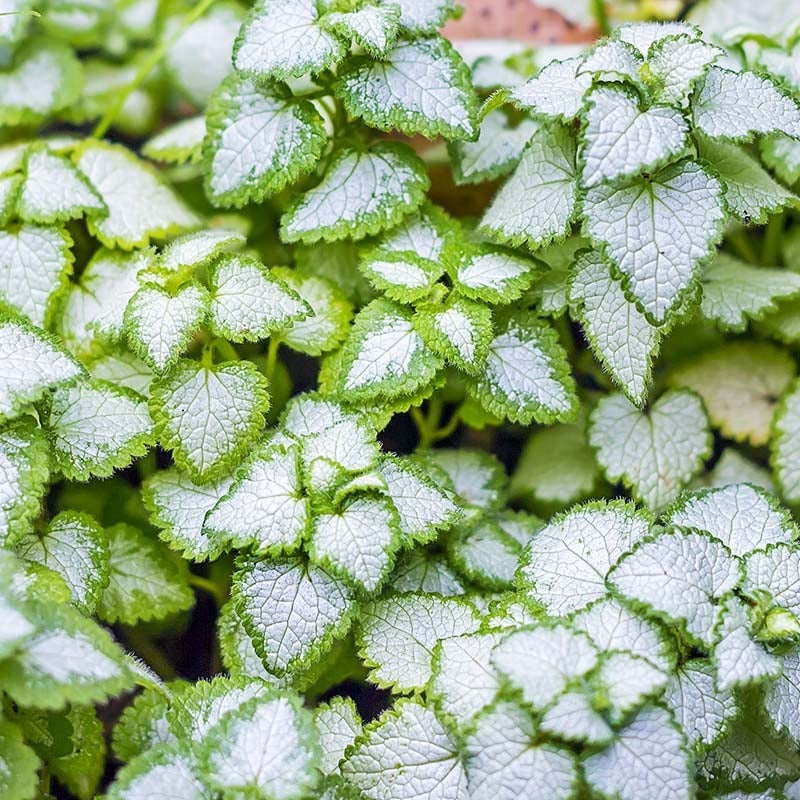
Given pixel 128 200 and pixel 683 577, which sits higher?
pixel 128 200

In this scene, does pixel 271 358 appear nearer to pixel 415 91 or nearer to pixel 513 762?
pixel 415 91

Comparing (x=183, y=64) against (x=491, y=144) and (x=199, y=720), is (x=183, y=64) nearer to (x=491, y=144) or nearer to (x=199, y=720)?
(x=491, y=144)

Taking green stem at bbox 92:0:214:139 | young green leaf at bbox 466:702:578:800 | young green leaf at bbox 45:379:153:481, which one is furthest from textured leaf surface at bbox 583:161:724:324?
green stem at bbox 92:0:214:139

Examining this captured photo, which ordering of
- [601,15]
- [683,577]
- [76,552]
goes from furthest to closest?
1. [601,15]
2. [76,552]
3. [683,577]

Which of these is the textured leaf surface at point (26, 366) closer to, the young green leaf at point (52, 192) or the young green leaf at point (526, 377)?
the young green leaf at point (52, 192)

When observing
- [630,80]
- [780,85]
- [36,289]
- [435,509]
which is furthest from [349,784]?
[780,85]

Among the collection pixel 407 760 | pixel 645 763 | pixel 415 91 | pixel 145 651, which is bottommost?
pixel 145 651

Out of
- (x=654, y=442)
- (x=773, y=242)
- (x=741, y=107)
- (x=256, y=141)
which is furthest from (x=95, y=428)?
(x=773, y=242)
